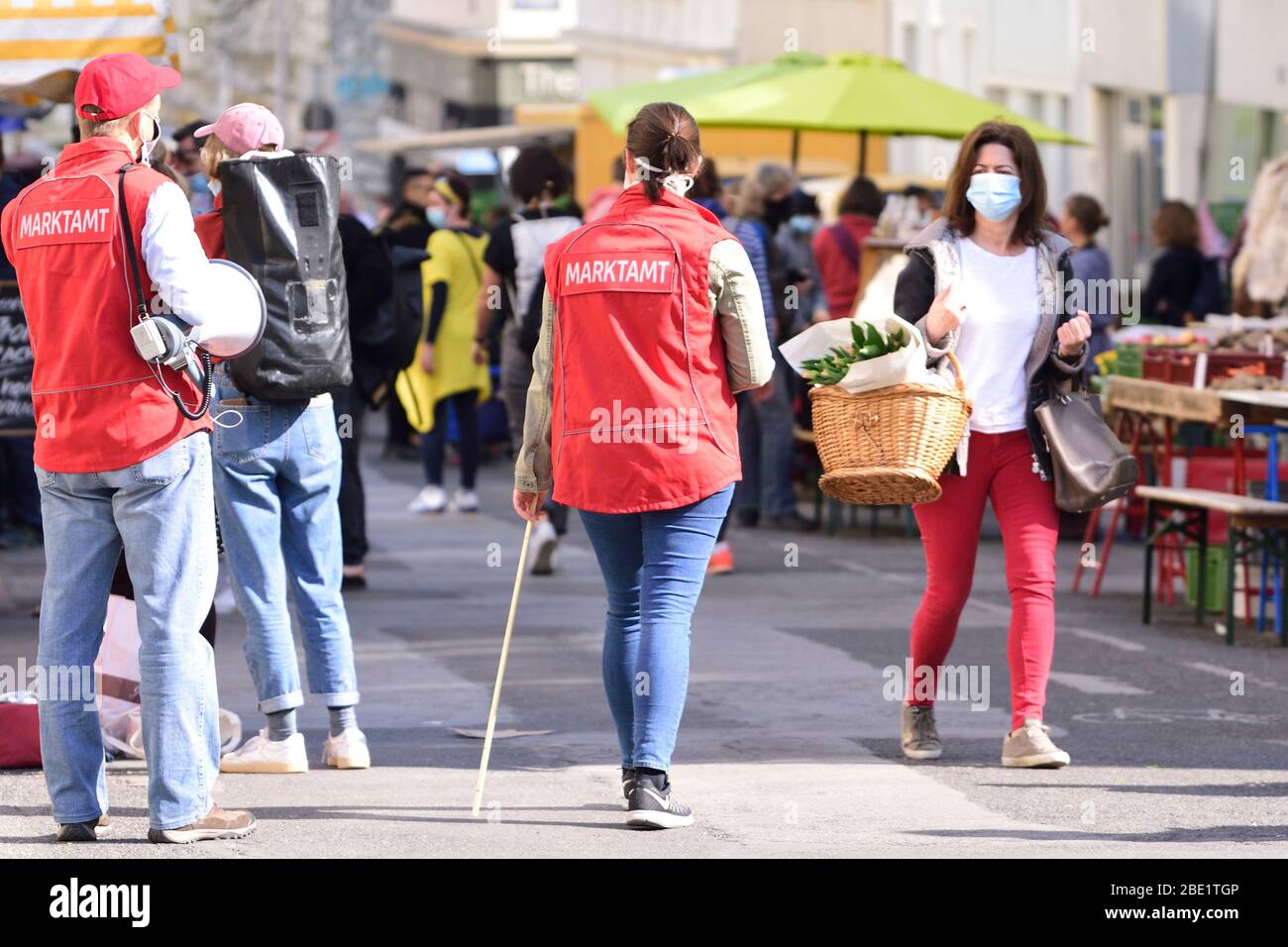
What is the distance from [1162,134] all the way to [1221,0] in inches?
162

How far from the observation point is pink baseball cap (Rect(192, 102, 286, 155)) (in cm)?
820

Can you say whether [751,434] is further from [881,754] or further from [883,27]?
[883,27]

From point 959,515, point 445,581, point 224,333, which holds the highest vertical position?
point 224,333

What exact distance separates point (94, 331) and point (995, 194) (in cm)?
308

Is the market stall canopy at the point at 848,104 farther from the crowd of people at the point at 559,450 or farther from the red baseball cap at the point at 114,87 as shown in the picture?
the red baseball cap at the point at 114,87

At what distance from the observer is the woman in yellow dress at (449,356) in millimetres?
17500

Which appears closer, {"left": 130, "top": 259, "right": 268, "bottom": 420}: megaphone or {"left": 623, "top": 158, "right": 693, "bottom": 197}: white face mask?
{"left": 130, "top": 259, "right": 268, "bottom": 420}: megaphone

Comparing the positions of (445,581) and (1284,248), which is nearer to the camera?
(445,581)

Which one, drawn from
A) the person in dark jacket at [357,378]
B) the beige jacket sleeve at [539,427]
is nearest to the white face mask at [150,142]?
the beige jacket sleeve at [539,427]

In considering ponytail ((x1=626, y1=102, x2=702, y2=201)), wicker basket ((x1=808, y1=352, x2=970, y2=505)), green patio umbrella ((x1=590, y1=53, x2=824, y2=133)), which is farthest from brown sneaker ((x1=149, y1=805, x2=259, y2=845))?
green patio umbrella ((x1=590, y1=53, x2=824, y2=133))

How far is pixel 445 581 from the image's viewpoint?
548 inches

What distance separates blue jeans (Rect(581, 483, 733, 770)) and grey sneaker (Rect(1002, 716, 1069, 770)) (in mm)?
1468

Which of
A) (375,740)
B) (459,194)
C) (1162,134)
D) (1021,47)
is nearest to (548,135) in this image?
(1162,134)

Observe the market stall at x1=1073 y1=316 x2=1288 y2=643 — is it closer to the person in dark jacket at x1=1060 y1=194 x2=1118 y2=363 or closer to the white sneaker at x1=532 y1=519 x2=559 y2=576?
the person in dark jacket at x1=1060 y1=194 x2=1118 y2=363
